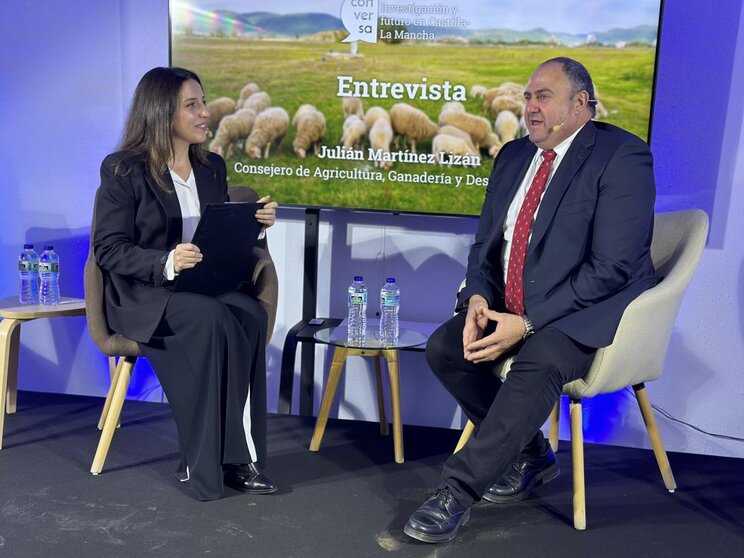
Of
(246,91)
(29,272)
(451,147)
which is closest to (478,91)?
(451,147)

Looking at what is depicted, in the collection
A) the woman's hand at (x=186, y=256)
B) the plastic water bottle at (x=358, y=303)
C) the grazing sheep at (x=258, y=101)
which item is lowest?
the plastic water bottle at (x=358, y=303)

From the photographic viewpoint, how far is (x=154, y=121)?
9.71ft

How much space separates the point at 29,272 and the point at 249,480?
1560 mm

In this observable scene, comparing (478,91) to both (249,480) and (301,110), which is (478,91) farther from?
(249,480)

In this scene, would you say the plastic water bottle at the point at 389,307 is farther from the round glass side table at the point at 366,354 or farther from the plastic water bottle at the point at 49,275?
the plastic water bottle at the point at 49,275

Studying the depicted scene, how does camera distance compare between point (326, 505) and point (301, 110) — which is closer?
point (326, 505)

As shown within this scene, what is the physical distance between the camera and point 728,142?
11.0 ft

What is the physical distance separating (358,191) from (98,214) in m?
1.09

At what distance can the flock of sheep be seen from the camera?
338 cm

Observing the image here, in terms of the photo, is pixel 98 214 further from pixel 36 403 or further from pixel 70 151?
pixel 36 403

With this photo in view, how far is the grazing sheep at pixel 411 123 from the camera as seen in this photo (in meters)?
3.44

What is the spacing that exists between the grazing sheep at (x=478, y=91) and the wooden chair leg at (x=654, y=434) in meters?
1.28

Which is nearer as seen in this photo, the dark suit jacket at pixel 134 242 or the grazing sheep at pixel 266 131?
the dark suit jacket at pixel 134 242

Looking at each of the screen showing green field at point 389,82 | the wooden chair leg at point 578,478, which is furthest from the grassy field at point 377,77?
the wooden chair leg at point 578,478
